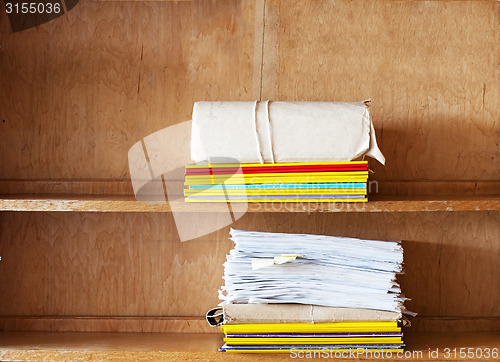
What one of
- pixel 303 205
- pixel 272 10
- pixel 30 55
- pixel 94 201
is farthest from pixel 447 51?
pixel 30 55

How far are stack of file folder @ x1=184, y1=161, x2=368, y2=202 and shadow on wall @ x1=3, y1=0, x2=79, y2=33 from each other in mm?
745

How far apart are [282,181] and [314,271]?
0.86 feet

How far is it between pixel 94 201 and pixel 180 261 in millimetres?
409

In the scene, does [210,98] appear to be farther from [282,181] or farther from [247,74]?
[282,181]

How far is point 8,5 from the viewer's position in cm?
175

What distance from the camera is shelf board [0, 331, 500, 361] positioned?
4.82 feet

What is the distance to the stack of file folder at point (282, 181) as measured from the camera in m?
1.44

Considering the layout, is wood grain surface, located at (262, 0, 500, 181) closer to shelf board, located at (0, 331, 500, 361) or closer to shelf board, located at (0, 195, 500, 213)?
shelf board, located at (0, 195, 500, 213)


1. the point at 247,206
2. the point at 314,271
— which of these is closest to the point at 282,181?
the point at 247,206

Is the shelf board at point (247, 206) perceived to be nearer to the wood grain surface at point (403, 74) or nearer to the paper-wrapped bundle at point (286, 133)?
the paper-wrapped bundle at point (286, 133)

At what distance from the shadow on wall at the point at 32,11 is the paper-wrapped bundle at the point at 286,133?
0.66 metres

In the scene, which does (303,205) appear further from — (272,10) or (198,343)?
(272,10)

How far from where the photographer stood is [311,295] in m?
1.50

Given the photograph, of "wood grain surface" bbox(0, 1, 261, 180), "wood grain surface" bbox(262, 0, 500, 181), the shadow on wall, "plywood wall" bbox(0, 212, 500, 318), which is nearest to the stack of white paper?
"plywood wall" bbox(0, 212, 500, 318)
